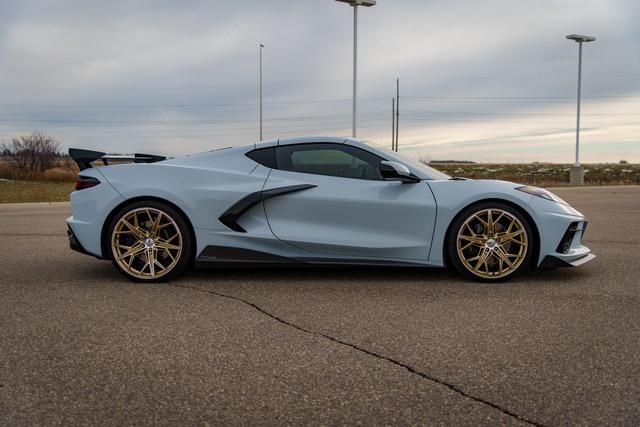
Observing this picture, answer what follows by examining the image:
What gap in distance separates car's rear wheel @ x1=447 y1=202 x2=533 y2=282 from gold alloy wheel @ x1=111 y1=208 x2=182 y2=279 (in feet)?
7.93

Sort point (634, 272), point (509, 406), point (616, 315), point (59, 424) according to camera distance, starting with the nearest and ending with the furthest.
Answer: point (59, 424)
point (509, 406)
point (616, 315)
point (634, 272)

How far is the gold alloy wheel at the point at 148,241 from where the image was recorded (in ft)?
17.9

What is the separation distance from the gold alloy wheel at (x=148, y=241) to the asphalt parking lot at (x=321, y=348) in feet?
0.67

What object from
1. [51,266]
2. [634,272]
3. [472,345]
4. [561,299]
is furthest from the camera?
[51,266]

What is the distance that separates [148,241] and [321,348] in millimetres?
2501

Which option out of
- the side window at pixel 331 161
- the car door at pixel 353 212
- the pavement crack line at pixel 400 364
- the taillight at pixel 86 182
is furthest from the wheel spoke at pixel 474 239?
the taillight at pixel 86 182

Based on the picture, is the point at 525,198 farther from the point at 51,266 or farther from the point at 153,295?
the point at 51,266

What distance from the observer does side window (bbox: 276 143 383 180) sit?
18.0 feet

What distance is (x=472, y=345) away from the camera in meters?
3.57

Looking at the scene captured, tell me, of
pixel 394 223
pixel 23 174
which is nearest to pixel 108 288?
pixel 394 223

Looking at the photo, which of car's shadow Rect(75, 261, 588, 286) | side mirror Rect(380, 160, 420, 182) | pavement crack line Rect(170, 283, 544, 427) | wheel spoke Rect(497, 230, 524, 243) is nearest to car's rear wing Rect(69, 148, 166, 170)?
car's shadow Rect(75, 261, 588, 286)

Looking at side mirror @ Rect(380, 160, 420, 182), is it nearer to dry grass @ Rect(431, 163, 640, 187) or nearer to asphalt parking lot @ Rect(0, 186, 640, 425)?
asphalt parking lot @ Rect(0, 186, 640, 425)

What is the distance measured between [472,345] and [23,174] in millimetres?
32389

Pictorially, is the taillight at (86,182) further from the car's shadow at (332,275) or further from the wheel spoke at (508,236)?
the wheel spoke at (508,236)
